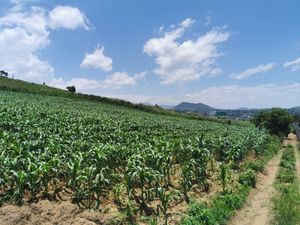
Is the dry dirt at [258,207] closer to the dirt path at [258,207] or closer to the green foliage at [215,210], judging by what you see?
the dirt path at [258,207]

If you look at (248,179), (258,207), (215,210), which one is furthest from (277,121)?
(215,210)

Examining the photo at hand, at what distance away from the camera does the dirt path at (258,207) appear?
11.5 metres

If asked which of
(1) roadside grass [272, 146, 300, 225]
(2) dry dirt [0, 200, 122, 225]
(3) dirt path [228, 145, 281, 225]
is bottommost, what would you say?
(3) dirt path [228, 145, 281, 225]

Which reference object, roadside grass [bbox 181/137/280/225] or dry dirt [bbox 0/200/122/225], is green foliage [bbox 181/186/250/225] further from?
dry dirt [bbox 0/200/122/225]

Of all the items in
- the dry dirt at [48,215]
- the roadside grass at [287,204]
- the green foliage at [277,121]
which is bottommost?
the roadside grass at [287,204]

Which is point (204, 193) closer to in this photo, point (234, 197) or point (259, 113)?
point (234, 197)

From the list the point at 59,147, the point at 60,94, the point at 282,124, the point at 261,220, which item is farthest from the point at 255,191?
the point at 60,94

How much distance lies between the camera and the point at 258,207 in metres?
13.1

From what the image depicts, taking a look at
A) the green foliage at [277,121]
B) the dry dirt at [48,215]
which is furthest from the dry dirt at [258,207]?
the green foliage at [277,121]

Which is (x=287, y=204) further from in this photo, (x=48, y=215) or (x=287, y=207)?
(x=48, y=215)

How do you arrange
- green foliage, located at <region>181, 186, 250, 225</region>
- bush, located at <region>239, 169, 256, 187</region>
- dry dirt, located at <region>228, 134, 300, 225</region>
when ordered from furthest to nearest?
1. bush, located at <region>239, 169, 256, 187</region>
2. dry dirt, located at <region>228, 134, 300, 225</region>
3. green foliage, located at <region>181, 186, 250, 225</region>

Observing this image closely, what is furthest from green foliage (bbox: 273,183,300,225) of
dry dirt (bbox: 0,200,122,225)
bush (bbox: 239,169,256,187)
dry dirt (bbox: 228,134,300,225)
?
dry dirt (bbox: 0,200,122,225)

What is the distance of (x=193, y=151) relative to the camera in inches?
609

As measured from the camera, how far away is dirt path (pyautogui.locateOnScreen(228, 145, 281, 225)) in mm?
11494
